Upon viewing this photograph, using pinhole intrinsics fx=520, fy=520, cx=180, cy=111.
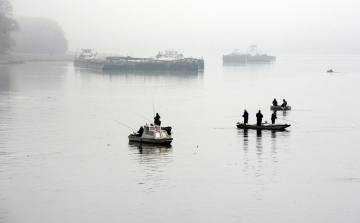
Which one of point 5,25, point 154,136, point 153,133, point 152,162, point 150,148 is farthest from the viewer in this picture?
point 5,25

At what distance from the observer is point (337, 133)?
4397cm

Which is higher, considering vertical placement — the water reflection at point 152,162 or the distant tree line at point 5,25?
the distant tree line at point 5,25

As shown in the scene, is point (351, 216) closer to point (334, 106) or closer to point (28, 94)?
point (334, 106)

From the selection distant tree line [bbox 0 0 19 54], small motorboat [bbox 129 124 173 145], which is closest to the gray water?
small motorboat [bbox 129 124 173 145]

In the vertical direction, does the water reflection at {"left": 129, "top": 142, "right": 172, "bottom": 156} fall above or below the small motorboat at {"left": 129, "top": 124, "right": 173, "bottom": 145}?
below

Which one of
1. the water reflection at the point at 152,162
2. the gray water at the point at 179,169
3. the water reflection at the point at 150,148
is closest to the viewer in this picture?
the gray water at the point at 179,169

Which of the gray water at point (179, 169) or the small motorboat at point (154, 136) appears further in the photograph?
the small motorboat at point (154, 136)

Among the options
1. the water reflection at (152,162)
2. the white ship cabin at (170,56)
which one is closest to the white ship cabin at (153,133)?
the water reflection at (152,162)

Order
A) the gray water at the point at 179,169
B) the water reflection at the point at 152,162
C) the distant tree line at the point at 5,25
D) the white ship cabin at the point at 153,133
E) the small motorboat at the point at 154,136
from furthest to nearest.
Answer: the distant tree line at the point at 5,25 < the white ship cabin at the point at 153,133 < the small motorboat at the point at 154,136 < the water reflection at the point at 152,162 < the gray water at the point at 179,169

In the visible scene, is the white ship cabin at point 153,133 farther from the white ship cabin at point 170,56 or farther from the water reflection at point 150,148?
the white ship cabin at point 170,56

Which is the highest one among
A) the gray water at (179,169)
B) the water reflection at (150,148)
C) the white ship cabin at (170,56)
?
the white ship cabin at (170,56)

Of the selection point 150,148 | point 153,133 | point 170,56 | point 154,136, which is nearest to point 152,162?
point 150,148

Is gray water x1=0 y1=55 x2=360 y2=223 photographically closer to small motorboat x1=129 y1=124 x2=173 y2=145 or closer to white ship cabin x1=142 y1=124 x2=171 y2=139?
small motorboat x1=129 y1=124 x2=173 y2=145

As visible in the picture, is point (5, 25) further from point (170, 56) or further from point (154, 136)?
point (154, 136)
